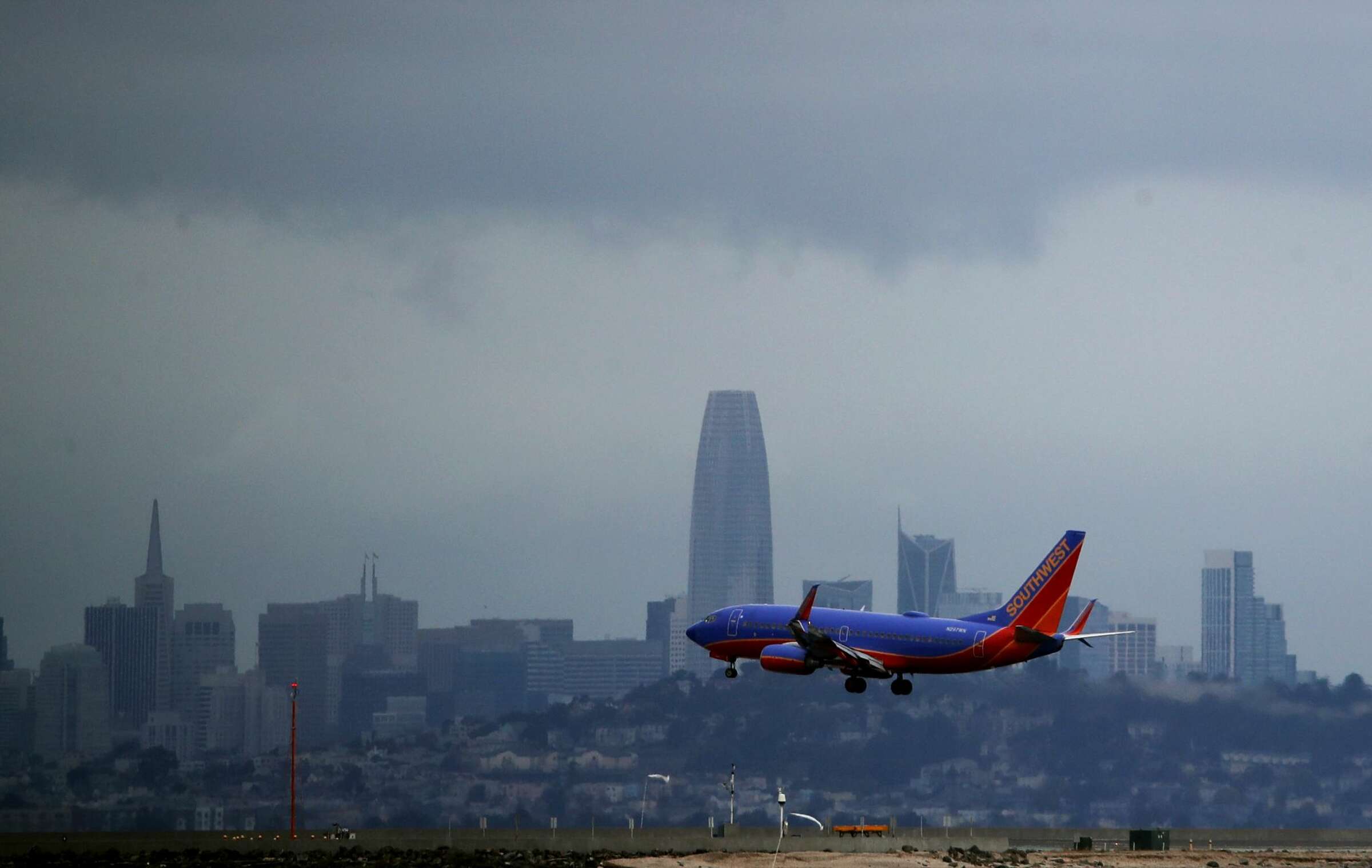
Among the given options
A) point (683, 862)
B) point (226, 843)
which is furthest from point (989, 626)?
point (226, 843)

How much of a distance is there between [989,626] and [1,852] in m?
61.8

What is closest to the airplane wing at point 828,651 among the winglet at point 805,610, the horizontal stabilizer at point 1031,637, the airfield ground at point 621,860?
the winglet at point 805,610

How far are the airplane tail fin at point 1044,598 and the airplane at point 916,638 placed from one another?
0.05 meters

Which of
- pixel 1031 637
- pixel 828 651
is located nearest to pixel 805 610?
pixel 828 651

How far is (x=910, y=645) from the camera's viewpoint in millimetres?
Answer: 144625

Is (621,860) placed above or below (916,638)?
below

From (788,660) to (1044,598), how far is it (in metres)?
16.7

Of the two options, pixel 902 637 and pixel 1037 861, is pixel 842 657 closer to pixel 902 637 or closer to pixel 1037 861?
pixel 902 637

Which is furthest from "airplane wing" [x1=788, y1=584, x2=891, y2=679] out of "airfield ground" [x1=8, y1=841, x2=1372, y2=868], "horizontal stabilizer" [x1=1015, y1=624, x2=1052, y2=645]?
"airfield ground" [x1=8, y1=841, x2=1372, y2=868]

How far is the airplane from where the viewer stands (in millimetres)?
143500

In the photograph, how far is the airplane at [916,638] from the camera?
144 m

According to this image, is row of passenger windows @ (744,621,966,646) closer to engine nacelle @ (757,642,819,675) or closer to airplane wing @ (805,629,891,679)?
airplane wing @ (805,629,891,679)

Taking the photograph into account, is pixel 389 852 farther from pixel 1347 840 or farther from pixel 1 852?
pixel 1347 840

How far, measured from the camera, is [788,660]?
145 m
